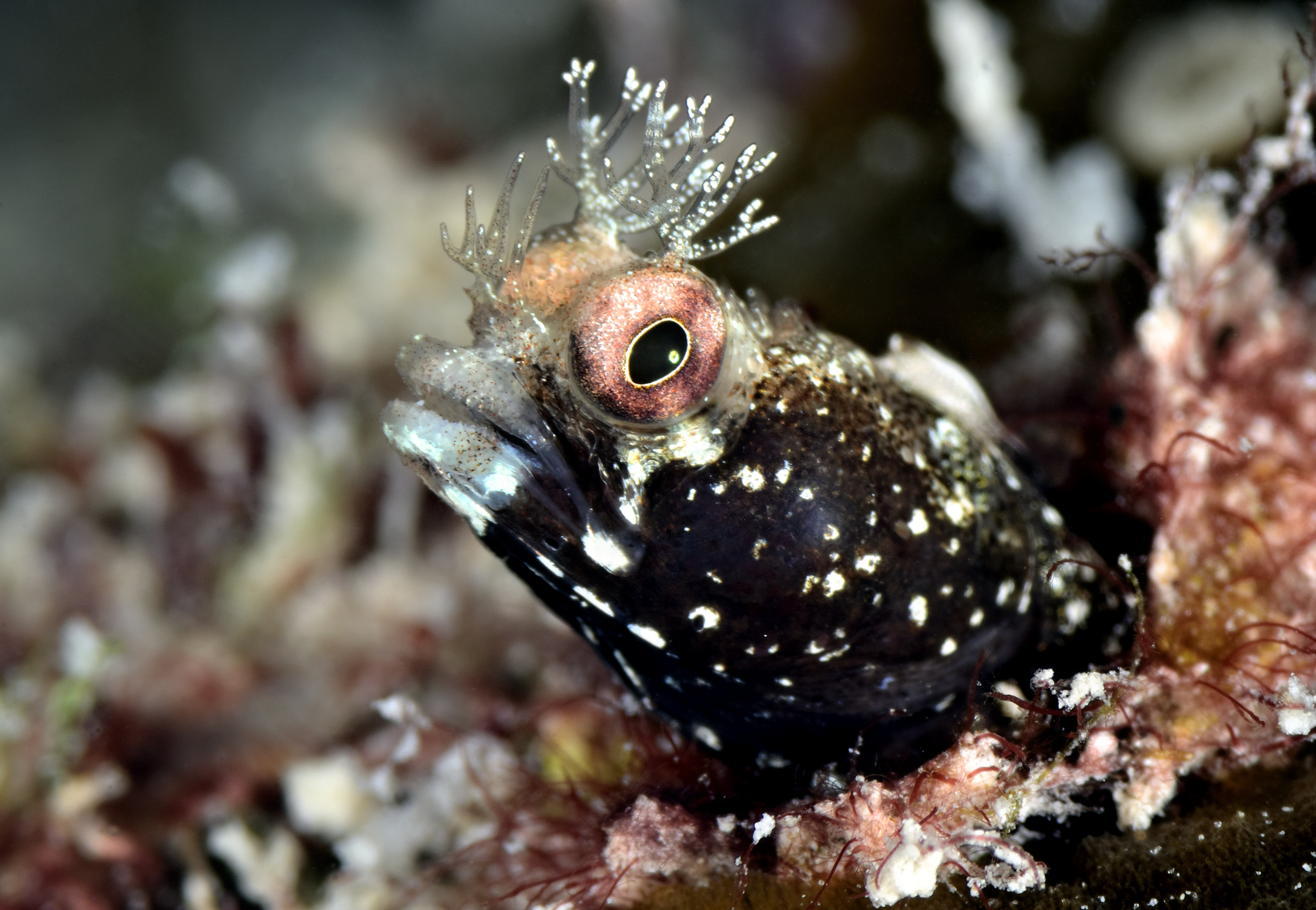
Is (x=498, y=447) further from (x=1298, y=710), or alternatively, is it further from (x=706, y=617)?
(x=1298, y=710)

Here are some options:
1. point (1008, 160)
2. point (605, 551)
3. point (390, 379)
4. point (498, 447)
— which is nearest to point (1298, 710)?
point (605, 551)

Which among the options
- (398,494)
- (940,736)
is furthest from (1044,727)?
(398,494)

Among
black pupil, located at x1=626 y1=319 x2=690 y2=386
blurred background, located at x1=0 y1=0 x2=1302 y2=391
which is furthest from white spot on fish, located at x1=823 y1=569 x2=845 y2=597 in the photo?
blurred background, located at x1=0 y1=0 x2=1302 y2=391

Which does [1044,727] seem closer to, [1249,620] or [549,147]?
[1249,620]

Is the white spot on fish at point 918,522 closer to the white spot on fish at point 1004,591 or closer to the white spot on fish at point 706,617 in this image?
the white spot on fish at point 1004,591

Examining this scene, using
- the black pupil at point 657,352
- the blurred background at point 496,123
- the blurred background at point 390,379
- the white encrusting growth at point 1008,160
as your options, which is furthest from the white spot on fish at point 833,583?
the white encrusting growth at point 1008,160

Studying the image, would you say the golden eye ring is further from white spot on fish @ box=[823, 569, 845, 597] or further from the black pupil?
white spot on fish @ box=[823, 569, 845, 597]
